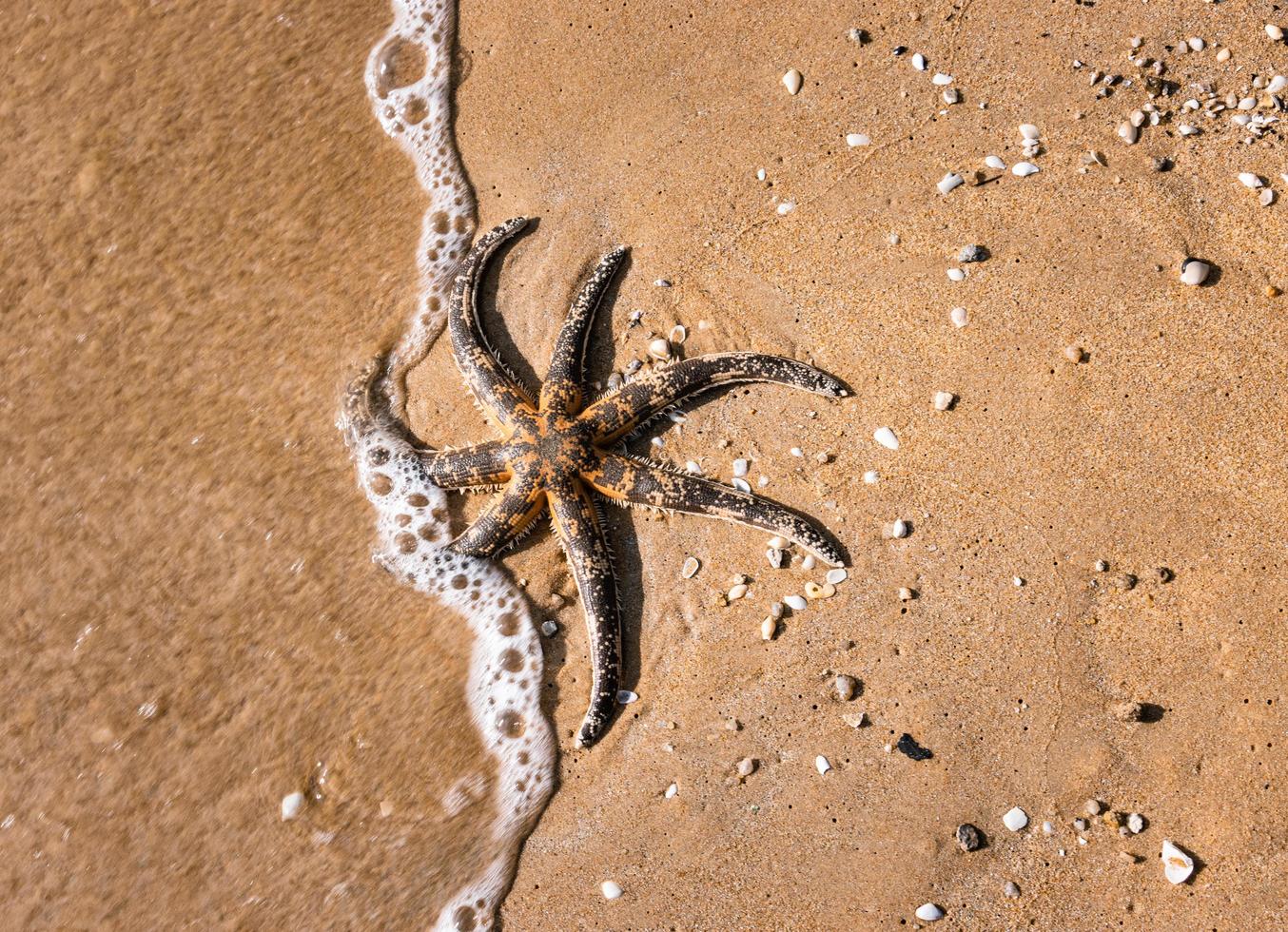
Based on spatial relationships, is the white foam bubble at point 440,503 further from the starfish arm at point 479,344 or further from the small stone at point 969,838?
the small stone at point 969,838

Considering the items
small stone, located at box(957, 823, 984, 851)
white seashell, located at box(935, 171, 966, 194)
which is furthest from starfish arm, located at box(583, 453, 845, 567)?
white seashell, located at box(935, 171, 966, 194)

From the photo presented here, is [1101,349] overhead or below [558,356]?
below

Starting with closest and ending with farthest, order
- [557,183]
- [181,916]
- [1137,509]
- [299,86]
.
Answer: [1137,509]
[181,916]
[557,183]
[299,86]

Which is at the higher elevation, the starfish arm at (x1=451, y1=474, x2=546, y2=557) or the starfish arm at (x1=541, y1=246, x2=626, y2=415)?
the starfish arm at (x1=541, y1=246, x2=626, y2=415)

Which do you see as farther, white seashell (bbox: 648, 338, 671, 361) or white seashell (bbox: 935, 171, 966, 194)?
white seashell (bbox: 648, 338, 671, 361)

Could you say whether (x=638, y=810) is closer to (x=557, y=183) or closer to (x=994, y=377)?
(x=994, y=377)

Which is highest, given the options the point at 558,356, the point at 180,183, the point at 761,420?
the point at 180,183

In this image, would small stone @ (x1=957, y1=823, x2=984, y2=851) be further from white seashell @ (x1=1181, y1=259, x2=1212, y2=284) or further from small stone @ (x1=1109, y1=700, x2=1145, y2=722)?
white seashell @ (x1=1181, y1=259, x2=1212, y2=284)

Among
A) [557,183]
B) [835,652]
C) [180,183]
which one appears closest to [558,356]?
[557,183]
